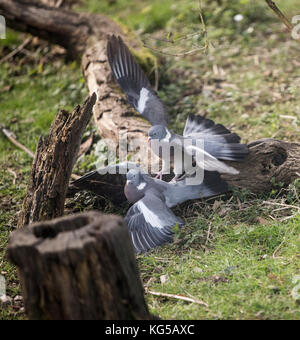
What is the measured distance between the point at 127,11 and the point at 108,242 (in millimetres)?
6051

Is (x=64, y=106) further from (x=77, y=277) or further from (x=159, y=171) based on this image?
(x=77, y=277)

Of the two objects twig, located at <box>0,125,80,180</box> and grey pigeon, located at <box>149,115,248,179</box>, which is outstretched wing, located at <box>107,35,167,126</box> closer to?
grey pigeon, located at <box>149,115,248,179</box>

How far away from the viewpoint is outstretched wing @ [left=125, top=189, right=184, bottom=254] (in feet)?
10.1

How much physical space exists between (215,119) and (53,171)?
2.14 metres

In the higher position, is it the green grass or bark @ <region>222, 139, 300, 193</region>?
bark @ <region>222, 139, 300, 193</region>

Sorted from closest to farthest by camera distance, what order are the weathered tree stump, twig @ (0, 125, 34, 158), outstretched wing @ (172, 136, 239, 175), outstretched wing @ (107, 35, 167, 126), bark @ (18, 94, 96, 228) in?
1. the weathered tree stump
2. bark @ (18, 94, 96, 228)
3. outstretched wing @ (172, 136, 239, 175)
4. outstretched wing @ (107, 35, 167, 126)
5. twig @ (0, 125, 34, 158)

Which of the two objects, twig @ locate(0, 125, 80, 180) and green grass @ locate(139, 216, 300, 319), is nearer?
green grass @ locate(139, 216, 300, 319)

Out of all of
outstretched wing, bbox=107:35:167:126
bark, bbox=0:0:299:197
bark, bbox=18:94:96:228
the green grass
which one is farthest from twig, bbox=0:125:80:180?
the green grass

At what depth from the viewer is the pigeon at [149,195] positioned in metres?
3.11

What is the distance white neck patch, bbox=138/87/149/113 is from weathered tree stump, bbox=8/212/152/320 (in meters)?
1.90

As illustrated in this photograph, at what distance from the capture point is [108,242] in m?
1.95

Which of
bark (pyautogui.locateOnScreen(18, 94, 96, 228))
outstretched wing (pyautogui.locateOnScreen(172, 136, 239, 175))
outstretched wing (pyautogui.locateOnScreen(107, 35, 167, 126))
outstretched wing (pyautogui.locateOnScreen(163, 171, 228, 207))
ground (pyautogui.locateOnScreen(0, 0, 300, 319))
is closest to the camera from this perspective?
ground (pyautogui.locateOnScreen(0, 0, 300, 319))

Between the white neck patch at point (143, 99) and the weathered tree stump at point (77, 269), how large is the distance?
1.90 m
